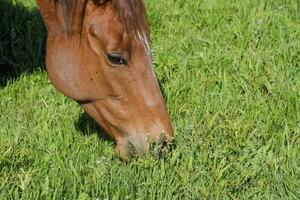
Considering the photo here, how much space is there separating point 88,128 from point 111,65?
24.4 inches

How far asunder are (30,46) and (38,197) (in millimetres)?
2270

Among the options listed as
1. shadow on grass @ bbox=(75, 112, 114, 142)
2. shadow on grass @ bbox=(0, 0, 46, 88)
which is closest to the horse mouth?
shadow on grass @ bbox=(75, 112, 114, 142)

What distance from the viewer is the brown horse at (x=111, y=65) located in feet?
9.52

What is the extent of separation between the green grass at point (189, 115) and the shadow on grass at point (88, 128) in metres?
0.01

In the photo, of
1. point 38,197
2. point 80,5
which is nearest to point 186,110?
point 80,5

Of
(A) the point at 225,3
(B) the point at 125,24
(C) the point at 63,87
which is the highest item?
(B) the point at 125,24

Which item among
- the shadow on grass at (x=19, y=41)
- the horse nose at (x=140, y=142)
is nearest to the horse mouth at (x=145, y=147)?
the horse nose at (x=140, y=142)

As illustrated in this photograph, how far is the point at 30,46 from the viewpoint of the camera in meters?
4.70

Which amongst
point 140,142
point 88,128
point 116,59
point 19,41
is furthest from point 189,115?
point 19,41

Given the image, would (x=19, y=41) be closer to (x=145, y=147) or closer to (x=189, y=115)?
(x=189, y=115)

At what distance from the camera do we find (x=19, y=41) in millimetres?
4738

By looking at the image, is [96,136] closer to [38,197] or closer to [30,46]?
[38,197]

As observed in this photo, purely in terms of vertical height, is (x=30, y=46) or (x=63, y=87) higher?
(x=63, y=87)

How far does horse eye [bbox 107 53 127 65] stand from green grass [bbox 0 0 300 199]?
1.56 feet
